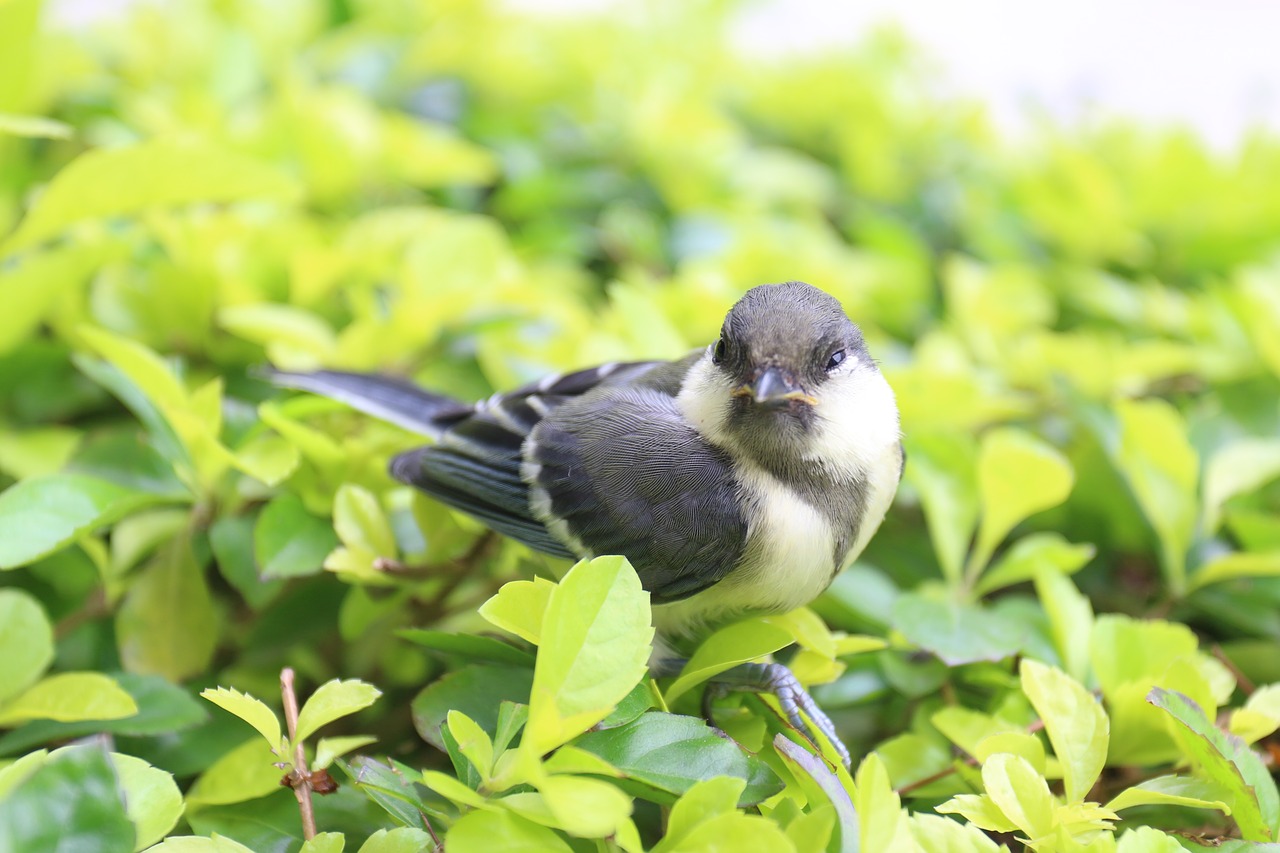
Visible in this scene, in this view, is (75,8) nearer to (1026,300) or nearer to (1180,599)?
(1026,300)

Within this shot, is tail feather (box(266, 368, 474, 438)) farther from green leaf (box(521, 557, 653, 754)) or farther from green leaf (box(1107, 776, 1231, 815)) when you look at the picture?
green leaf (box(1107, 776, 1231, 815))

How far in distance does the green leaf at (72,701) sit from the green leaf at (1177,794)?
80cm

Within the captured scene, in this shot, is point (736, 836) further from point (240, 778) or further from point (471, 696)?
point (240, 778)

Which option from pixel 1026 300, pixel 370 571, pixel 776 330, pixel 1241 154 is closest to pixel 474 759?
pixel 370 571

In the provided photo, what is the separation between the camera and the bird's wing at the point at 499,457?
3.24 ft

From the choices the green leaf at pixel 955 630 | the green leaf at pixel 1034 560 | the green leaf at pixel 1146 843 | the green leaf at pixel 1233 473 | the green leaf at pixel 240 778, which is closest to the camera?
the green leaf at pixel 1146 843

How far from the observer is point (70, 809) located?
68cm

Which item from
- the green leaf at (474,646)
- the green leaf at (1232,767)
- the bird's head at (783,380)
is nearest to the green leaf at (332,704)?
the green leaf at (474,646)

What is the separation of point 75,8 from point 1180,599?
142 inches

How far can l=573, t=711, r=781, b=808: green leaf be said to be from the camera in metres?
0.72

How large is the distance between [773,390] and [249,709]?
49cm

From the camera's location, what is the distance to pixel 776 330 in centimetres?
91

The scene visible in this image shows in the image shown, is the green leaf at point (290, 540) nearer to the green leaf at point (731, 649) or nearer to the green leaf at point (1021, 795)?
the green leaf at point (731, 649)

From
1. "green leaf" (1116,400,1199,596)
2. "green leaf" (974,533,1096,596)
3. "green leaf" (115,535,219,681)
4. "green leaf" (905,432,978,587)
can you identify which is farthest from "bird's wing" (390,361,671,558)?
"green leaf" (1116,400,1199,596)
